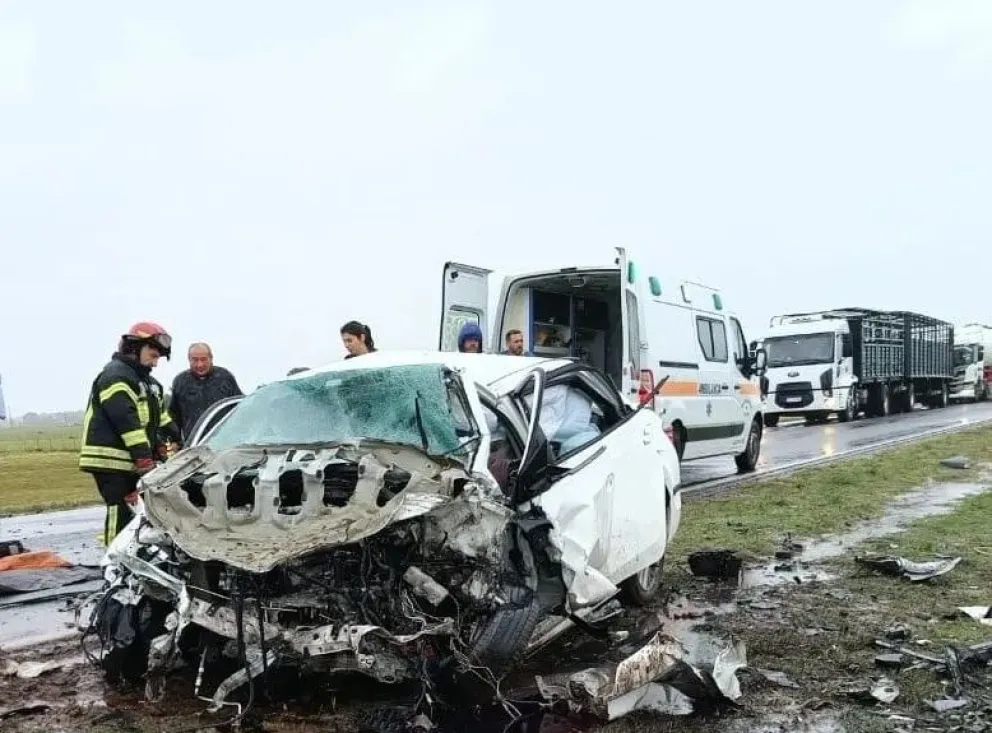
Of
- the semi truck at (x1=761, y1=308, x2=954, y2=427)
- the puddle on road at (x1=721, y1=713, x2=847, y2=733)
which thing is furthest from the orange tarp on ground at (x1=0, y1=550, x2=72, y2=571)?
the semi truck at (x1=761, y1=308, x2=954, y2=427)

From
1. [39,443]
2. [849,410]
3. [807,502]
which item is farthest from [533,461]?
[39,443]

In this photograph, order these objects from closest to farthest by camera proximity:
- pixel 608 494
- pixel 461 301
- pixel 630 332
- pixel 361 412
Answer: pixel 361 412 < pixel 608 494 < pixel 630 332 < pixel 461 301

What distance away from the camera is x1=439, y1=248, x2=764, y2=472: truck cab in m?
10.6

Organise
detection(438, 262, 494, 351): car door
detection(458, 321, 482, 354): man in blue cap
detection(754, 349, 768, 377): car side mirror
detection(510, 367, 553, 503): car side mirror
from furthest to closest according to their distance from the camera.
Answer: detection(754, 349, 768, 377): car side mirror < detection(438, 262, 494, 351): car door < detection(458, 321, 482, 354): man in blue cap < detection(510, 367, 553, 503): car side mirror

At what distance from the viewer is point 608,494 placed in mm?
5352

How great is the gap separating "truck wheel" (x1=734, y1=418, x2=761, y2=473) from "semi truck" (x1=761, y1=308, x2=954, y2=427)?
9.14 meters

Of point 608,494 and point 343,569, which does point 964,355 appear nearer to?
point 608,494

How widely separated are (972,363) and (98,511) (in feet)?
126

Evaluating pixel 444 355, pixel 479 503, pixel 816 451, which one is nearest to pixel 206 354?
pixel 444 355

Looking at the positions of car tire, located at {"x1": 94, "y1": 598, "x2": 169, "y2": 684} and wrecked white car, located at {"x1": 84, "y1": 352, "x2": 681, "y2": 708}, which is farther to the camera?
car tire, located at {"x1": 94, "y1": 598, "x2": 169, "y2": 684}

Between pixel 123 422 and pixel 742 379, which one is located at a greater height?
pixel 742 379

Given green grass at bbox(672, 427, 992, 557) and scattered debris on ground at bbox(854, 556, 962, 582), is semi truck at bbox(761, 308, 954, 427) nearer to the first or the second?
green grass at bbox(672, 427, 992, 557)

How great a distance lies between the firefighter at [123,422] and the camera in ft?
22.6

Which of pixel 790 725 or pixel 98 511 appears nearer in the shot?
pixel 790 725
